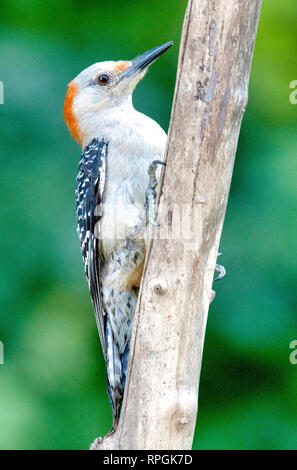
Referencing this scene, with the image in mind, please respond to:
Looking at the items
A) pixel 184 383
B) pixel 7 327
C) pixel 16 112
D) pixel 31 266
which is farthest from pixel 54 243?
pixel 184 383

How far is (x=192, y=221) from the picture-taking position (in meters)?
2.96

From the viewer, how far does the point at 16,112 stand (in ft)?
16.0

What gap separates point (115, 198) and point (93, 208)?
18 centimetres

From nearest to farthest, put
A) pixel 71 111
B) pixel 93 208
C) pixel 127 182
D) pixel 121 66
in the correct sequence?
pixel 127 182 < pixel 93 208 < pixel 121 66 < pixel 71 111

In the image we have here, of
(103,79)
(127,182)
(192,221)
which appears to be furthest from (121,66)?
(192,221)

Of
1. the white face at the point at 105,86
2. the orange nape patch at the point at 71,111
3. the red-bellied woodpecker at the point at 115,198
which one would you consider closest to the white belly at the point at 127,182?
the red-bellied woodpecker at the point at 115,198

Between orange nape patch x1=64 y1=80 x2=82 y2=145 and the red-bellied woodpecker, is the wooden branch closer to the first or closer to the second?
the red-bellied woodpecker

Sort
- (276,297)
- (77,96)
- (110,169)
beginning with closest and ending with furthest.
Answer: (110,169)
(77,96)
(276,297)

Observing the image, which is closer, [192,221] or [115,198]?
[192,221]

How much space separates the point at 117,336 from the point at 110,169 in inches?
37.8

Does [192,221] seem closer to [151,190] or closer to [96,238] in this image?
[151,190]

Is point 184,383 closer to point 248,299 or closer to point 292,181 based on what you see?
point 248,299

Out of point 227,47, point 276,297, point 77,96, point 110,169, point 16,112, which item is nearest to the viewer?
point 227,47

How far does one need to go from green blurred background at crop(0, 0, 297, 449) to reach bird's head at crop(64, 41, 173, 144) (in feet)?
2.28
